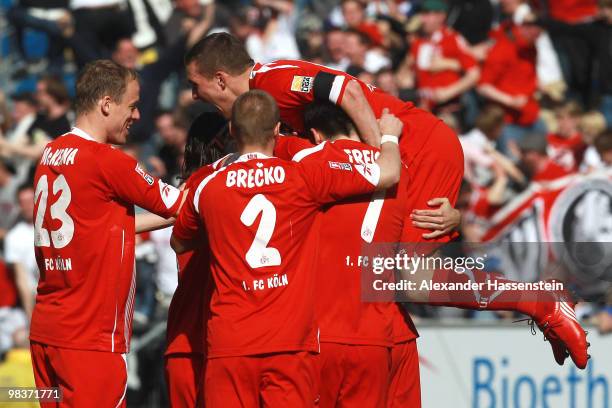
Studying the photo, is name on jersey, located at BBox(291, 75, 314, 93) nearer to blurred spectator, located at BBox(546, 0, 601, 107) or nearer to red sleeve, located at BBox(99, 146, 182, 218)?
red sleeve, located at BBox(99, 146, 182, 218)

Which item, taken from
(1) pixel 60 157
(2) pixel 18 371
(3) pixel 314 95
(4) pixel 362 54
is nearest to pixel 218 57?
(3) pixel 314 95

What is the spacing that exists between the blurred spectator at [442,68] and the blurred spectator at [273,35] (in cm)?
158

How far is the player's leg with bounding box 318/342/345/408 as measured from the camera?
21.9ft

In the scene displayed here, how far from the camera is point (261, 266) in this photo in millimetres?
6242

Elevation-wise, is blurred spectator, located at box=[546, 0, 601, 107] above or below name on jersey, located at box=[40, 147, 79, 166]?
above

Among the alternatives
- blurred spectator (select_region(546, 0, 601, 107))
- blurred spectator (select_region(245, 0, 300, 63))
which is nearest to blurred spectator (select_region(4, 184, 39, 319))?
blurred spectator (select_region(245, 0, 300, 63))

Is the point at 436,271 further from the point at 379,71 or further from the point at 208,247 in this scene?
the point at 379,71

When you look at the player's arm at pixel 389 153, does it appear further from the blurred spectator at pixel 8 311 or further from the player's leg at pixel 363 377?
the blurred spectator at pixel 8 311

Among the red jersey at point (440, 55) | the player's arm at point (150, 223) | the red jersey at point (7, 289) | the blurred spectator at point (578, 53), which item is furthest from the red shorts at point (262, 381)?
the blurred spectator at point (578, 53)

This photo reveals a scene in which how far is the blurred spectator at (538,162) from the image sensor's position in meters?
12.4

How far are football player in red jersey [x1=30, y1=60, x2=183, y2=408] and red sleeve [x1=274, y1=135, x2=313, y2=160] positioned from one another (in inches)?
23.4

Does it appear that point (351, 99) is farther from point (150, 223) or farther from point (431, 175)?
point (150, 223)

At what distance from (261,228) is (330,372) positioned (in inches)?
37.8

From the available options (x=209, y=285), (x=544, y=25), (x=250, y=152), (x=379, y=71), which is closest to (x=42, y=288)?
(x=209, y=285)
